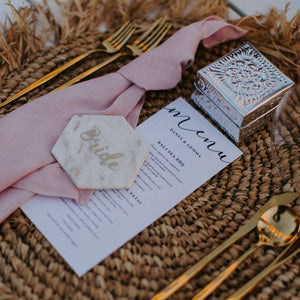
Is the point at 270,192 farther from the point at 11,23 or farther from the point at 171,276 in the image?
the point at 11,23

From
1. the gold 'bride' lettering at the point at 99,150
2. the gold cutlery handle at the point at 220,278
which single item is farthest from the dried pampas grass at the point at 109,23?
the gold cutlery handle at the point at 220,278

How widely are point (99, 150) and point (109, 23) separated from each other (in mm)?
327

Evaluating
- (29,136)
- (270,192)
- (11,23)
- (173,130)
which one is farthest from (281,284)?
(11,23)

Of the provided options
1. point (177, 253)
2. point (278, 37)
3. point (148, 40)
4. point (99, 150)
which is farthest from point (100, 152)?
point (278, 37)

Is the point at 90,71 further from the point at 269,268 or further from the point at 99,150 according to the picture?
the point at 269,268

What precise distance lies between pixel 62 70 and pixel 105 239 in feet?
0.96

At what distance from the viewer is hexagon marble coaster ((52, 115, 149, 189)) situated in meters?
0.49

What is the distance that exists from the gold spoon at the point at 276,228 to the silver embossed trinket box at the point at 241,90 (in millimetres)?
120

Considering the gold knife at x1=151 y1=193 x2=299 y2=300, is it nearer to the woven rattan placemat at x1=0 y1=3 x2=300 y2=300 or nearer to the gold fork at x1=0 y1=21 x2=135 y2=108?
the woven rattan placemat at x1=0 y1=3 x2=300 y2=300

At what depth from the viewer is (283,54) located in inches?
26.3

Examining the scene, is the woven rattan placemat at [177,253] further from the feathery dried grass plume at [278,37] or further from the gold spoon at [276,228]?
the feathery dried grass plume at [278,37]

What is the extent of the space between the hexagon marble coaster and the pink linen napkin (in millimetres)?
16

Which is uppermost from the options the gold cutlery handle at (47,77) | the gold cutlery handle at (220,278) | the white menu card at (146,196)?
the gold cutlery handle at (47,77)

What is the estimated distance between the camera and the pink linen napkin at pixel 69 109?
491 mm
